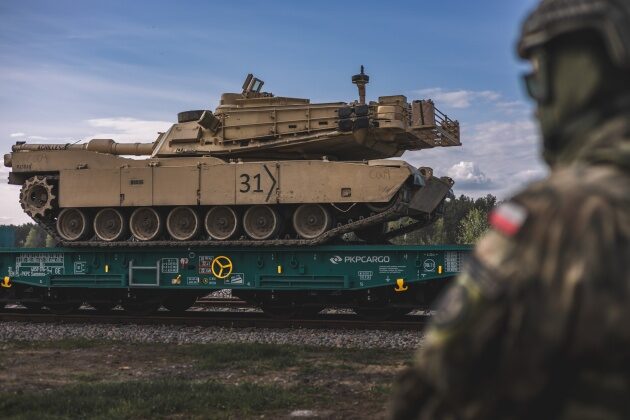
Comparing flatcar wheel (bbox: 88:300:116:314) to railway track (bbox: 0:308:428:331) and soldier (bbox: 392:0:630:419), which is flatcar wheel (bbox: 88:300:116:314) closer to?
railway track (bbox: 0:308:428:331)

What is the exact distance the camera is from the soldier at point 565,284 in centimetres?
141

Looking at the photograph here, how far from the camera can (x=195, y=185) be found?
1465 centimetres

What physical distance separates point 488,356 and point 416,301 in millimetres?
12763

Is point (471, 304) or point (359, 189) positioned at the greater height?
point (359, 189)

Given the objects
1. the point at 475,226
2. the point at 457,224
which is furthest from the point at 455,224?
the point at 475,226

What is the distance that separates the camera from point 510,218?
147cm

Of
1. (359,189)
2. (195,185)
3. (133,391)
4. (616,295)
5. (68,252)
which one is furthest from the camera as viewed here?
(68,252)

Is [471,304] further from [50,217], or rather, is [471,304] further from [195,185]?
→ [50,217]

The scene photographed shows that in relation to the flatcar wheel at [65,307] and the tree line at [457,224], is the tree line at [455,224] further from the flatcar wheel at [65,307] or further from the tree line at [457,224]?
the flatcar wheel at [65,307]

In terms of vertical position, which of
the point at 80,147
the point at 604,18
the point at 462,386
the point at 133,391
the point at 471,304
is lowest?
the point at 133,391

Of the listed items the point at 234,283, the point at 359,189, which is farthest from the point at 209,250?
the point at 359,189

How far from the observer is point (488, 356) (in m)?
1.50

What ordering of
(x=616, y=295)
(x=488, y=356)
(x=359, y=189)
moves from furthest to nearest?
(x=359, y=189) < (x=488, y=356) < (x=616, y=295)

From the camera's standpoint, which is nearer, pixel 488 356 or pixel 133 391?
pixel 488 356
